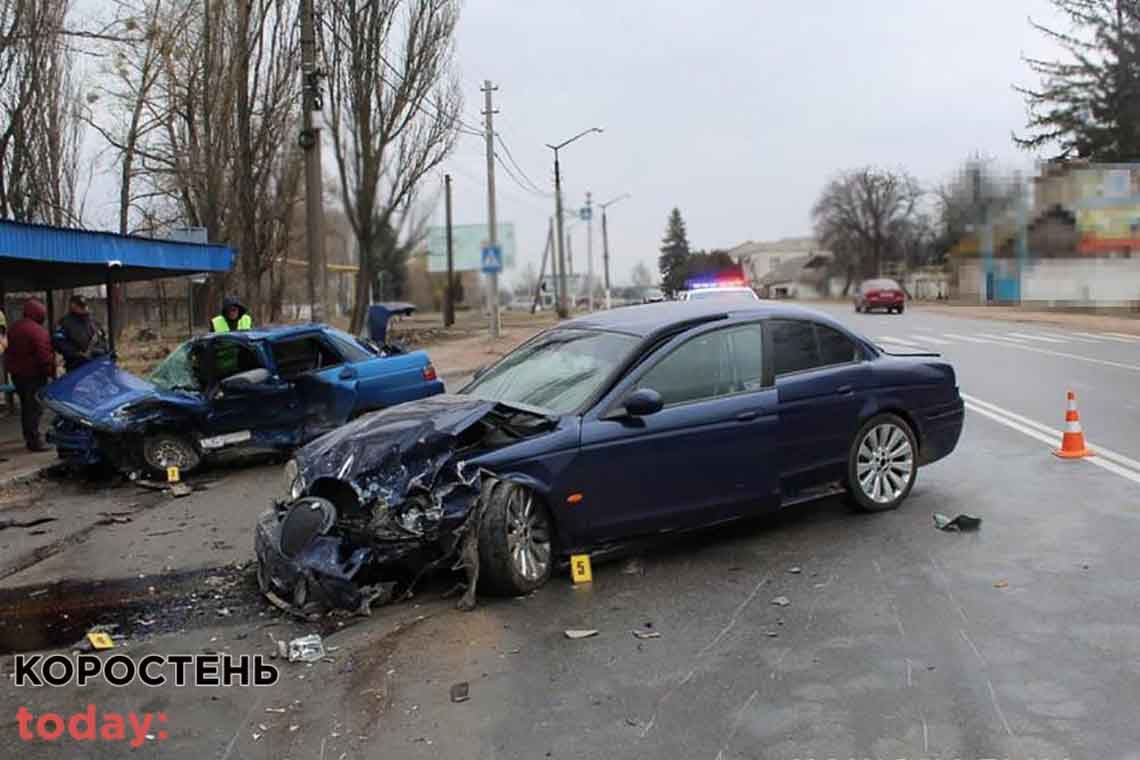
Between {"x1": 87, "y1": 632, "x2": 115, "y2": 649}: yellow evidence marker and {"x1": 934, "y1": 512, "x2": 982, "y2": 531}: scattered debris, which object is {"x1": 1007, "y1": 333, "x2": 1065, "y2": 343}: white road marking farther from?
{"x1": 87, "y1": 632, "x2": 115, "y2": 649}: yellow evidence marker

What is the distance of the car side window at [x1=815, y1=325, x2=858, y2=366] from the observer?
664cm

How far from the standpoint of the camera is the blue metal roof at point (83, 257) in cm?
1153

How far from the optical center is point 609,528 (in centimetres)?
549

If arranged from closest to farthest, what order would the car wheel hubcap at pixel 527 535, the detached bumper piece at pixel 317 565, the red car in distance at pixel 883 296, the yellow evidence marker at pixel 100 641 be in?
the yellow evidence marker at pixel 100 641 < the detached bumper piece at pixel 317 565 < the car wheel hubcap at pixel 527 535 < the red car in distance at pixel 883 296

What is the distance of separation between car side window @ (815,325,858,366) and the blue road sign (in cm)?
2247

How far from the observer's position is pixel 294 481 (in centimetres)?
549

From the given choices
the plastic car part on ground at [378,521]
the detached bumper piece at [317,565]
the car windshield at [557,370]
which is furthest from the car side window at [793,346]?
the detached bumper piece at [317,565]

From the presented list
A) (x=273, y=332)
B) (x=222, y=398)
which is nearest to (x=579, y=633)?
(x=222, y=398)

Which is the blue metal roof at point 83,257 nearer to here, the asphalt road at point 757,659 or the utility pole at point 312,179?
the utility pole at point 312,179

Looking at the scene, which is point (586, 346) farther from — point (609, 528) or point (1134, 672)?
point (1134, 672)

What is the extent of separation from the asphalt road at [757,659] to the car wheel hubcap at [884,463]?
0.22m

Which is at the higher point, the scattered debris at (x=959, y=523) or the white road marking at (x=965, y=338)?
the white road marking at (x=965, y=338)

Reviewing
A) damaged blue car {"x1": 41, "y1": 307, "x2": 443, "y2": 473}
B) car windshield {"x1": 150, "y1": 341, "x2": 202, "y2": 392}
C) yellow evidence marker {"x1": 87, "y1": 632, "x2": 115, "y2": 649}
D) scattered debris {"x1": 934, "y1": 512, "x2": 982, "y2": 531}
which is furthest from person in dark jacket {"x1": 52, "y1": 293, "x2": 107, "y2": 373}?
scattered debris {"x1": 934, "y1": 512, "x2": 982, "y2": 531}

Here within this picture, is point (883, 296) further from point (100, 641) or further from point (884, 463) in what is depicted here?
point (100, 641)
